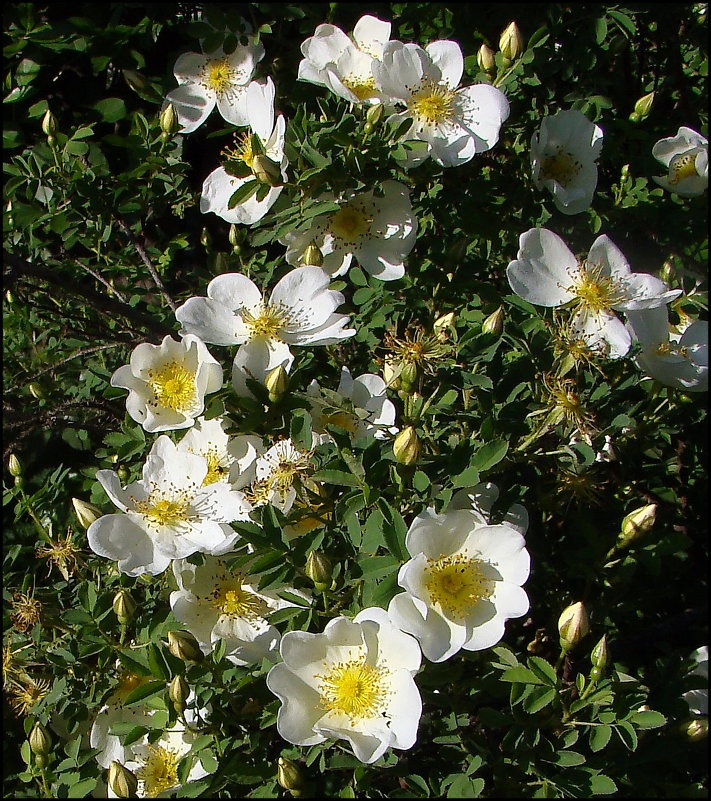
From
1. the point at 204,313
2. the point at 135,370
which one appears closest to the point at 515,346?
the point at 204,313

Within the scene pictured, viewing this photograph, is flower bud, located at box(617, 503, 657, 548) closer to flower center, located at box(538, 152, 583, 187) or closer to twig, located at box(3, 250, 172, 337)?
flower center, located at box(538, 152, 583, 187)

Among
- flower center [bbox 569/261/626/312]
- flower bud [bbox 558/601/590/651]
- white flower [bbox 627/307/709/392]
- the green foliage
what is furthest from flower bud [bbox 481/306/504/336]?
flower bud [bbox 558/601/590/651]

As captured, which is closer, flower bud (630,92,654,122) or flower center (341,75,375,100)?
flower center (341,75,375,100)

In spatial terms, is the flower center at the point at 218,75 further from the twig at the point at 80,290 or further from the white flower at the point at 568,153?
the white flower at the point at 568,153

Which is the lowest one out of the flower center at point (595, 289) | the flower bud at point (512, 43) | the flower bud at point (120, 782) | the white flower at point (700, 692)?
the white flower at point (700, 692)

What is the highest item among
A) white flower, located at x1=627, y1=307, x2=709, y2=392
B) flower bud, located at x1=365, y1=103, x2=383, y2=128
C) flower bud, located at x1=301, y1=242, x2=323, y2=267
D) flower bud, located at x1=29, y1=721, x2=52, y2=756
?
flower bud, located at x1=365, y1=103, x2=383, y2=128

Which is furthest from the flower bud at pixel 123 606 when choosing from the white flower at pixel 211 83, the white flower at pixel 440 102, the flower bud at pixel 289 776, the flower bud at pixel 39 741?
the white flower at pixel 211 83

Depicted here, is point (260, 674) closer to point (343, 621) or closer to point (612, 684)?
point (343, 621)
